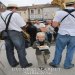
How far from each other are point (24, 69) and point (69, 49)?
1247mm

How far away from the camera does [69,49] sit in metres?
8.17

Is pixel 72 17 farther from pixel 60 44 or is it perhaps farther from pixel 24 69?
pixel 24 69

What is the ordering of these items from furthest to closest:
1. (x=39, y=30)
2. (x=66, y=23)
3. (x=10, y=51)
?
1. (x=39, y=30)
2. (x=10, y=51)
3. (x=66, y=23)

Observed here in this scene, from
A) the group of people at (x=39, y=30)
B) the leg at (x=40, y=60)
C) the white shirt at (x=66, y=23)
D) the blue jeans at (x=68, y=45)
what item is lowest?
the group of people at (x=39, y=30)

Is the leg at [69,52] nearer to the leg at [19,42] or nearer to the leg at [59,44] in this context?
the leg at [59,44]

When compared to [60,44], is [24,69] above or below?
below

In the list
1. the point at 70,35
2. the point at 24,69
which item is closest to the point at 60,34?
the point at 70,35

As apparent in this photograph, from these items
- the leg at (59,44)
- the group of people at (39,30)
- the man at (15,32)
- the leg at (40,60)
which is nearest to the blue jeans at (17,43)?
the man at (15,32)

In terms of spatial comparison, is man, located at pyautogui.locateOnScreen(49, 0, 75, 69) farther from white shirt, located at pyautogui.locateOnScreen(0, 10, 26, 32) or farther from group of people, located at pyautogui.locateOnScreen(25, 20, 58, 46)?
group of people, located at pyautogui.locateOnScreen(25, 20, 58, 46)

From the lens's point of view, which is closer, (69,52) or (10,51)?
(69,52)

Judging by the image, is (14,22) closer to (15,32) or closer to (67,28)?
(15,32)

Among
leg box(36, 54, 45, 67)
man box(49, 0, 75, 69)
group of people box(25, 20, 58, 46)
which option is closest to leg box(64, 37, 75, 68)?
man box(49, 0, 75, 69)

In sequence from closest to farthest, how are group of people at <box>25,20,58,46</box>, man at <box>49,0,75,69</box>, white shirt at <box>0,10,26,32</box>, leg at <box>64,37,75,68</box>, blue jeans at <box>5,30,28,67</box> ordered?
man at <box>49,0,75,69</box> < white shirt at <box>0,10,26,32</box> < leg at <box>64,37,75,68</box> < blue jeans at <box>5,30,28,67</box> < group of people at <box>25,20,58,46</box>

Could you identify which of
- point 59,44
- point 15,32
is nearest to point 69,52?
point 59,44
